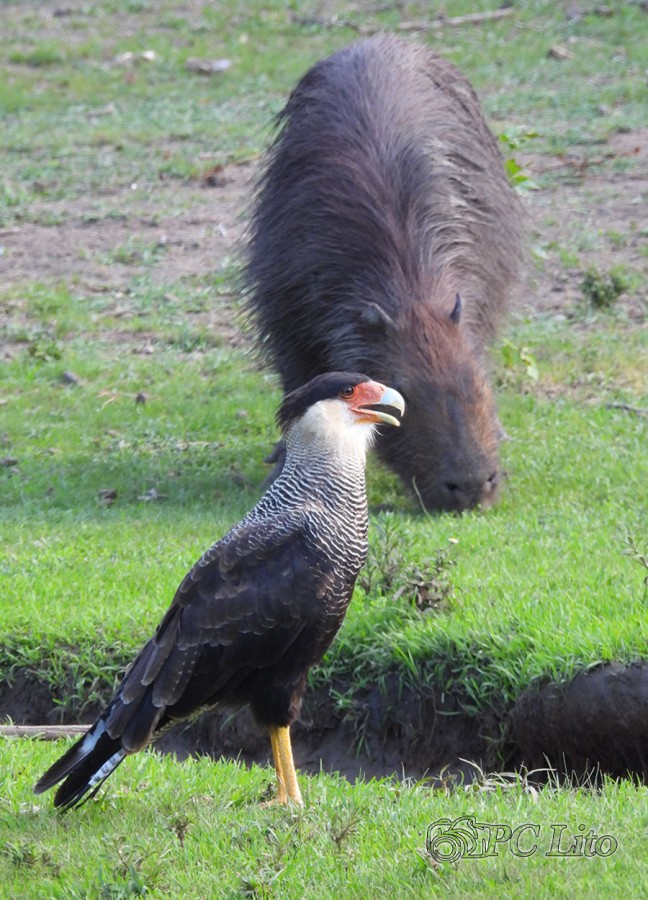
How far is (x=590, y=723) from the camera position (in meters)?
5.14

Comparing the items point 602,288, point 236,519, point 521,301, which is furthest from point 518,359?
point 236,519

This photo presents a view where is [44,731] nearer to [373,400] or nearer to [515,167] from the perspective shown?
[373,400]

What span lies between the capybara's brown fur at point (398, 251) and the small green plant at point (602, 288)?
2122mm

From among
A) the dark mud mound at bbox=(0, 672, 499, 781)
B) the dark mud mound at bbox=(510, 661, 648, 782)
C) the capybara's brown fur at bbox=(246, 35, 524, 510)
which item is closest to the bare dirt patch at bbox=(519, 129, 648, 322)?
the capybara's brown fur at bbox=(246, 35, 524, 510)

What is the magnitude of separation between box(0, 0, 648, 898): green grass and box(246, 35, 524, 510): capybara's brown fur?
436mm

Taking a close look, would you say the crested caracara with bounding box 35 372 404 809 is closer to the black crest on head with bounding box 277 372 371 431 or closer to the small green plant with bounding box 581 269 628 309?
the black crest on head with bounding box 277 372 371 431

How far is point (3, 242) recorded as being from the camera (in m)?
12.5

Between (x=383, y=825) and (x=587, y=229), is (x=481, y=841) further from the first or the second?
(x=587, y=229)

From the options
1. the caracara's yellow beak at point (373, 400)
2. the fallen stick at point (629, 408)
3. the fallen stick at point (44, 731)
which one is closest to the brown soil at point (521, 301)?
the fallen stick at point (44, 731)

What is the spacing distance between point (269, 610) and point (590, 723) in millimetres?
1520

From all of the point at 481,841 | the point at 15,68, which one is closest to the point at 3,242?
the point at 15,68

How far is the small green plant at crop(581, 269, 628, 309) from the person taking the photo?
33.8ft

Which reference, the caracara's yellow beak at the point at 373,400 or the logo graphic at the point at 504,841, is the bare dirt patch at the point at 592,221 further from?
the logo graphic at the point at 504,841

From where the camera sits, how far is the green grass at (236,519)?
4023mm
